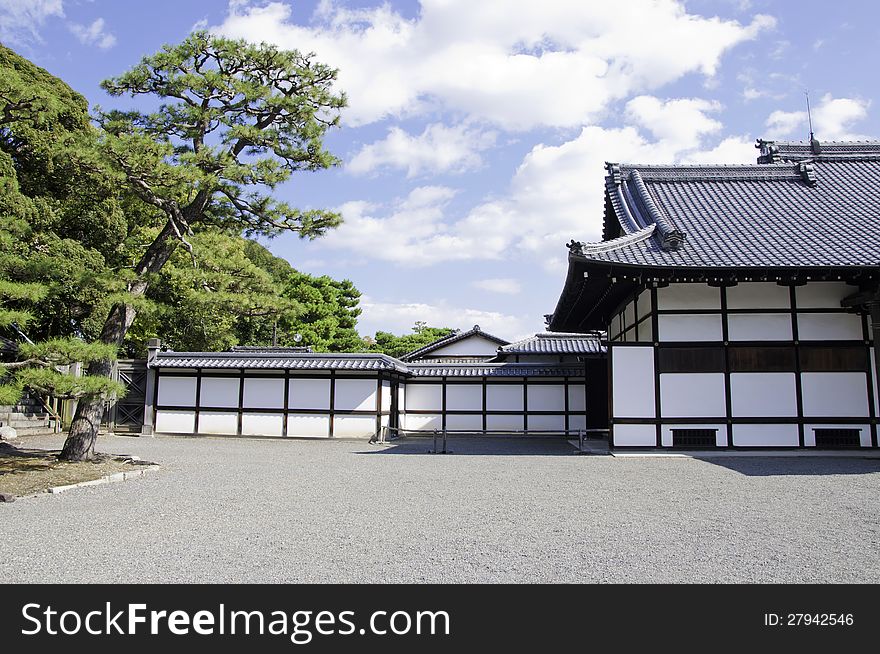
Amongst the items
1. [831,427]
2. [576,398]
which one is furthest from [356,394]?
[831,427]

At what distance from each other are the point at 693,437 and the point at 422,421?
1220 centimetres

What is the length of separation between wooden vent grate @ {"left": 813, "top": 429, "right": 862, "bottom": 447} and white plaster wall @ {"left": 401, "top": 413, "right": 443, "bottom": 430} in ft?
42.8

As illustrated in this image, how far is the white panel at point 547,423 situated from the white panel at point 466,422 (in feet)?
6.09

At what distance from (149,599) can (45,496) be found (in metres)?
4.88

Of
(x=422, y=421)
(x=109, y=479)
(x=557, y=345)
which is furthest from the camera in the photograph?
(x=557, y=345)

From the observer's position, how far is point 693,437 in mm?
11109

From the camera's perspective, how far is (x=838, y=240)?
11.3 m

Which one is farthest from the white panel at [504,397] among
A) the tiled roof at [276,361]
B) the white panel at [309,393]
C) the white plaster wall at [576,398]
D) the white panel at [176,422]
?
the white panel at [176,422]

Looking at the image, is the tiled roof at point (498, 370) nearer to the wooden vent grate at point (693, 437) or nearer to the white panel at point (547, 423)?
the white panel at point (547, 423)

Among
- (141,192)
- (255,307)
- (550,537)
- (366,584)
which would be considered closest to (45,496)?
(255,307)

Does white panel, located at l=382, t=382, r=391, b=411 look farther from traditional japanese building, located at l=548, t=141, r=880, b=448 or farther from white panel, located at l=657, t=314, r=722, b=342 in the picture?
white panel, located at l=657, t=314, r=722, b=342

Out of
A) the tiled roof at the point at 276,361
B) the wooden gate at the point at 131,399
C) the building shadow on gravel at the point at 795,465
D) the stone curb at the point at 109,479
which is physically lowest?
the stone curb at the point at 109,479

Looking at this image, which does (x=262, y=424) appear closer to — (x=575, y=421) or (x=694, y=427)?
(x=575, y=421)

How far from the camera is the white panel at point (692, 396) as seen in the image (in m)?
11.1
